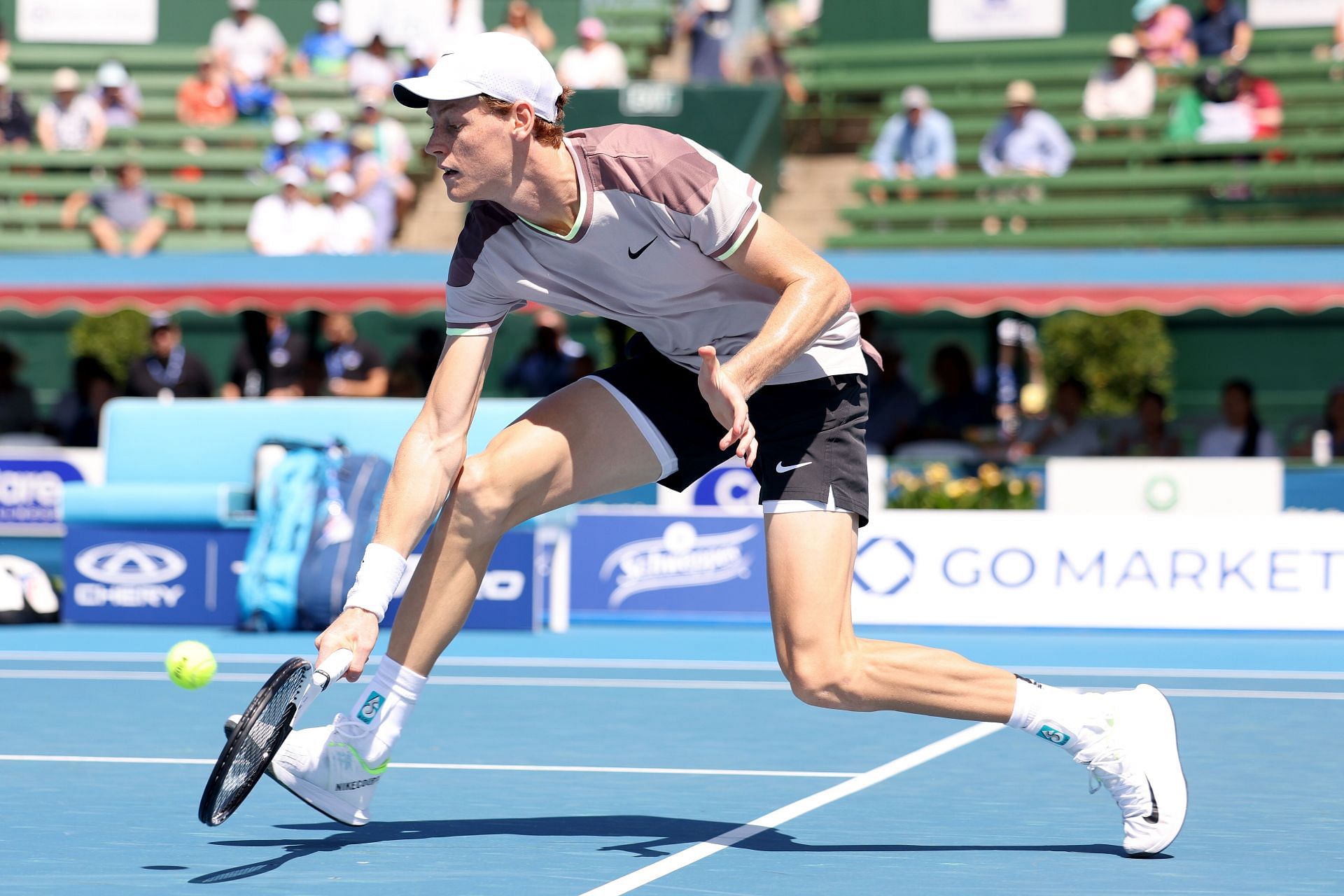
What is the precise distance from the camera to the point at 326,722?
22.9ft

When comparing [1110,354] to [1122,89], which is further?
[1110,354]

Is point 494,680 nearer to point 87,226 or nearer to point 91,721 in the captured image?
point 91,721

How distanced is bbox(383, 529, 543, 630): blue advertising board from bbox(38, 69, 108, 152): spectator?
9401 mm

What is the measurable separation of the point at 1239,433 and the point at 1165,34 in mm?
5551

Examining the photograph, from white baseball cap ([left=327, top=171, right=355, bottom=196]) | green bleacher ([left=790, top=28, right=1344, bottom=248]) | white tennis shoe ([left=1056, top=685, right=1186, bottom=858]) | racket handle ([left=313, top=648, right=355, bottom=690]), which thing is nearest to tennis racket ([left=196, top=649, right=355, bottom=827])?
racket handle ([left=313, top=648, right=355, bottom=690])

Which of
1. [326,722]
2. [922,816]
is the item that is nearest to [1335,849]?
[922,816]

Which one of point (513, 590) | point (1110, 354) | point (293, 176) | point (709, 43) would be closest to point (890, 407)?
point (513, 590)

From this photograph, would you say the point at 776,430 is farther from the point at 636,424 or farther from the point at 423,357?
the point at 423,357

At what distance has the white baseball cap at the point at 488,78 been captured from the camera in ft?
13.8

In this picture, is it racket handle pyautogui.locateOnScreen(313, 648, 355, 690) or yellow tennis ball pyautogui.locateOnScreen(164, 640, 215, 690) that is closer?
racket handle pyautogui.locateOnScreen(313, 648, 355, 690)

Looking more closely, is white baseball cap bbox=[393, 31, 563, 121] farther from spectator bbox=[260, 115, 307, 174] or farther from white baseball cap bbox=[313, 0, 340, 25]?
white baseball cap bbox=[313, 0, 340, 25]

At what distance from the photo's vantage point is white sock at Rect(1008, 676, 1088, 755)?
15.0 ft

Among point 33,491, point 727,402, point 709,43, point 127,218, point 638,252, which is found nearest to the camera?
point 727,402

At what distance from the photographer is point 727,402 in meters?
4.01
